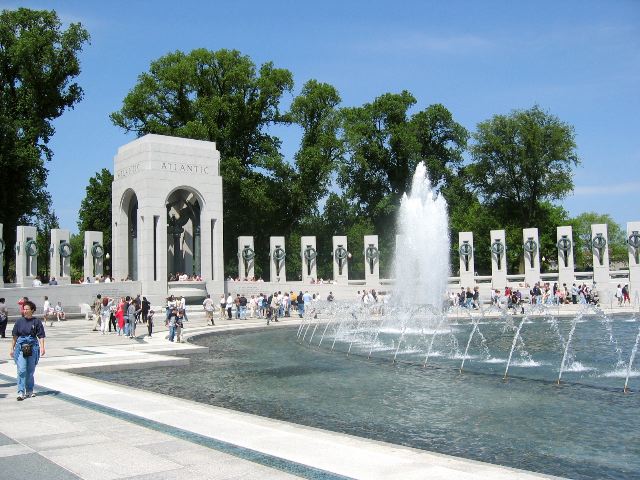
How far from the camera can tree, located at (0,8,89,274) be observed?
162ft

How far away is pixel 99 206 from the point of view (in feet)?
199

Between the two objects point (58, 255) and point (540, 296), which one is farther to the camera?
point (58, 255)

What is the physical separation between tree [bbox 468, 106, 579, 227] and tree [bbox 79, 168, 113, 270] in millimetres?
33749

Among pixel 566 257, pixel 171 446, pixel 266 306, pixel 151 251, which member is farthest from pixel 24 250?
pixel 171 446

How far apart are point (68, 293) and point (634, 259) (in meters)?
35.3

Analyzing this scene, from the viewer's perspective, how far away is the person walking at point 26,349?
1156 centimetres

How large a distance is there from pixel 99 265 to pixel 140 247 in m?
4.87

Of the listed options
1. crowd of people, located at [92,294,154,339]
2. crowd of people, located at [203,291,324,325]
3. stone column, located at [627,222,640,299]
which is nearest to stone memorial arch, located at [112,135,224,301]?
crowd of people, located at [203,291,324,325]

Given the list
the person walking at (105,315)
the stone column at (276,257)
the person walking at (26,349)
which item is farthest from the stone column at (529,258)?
the person walking at (26,349)

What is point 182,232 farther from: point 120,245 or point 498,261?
point 498,261

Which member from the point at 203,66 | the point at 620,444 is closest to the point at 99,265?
the point at 203,66

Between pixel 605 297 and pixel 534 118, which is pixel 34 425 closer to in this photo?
pixel 605 297

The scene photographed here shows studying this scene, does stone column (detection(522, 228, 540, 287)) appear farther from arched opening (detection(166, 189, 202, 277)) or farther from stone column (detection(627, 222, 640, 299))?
arched opening (detection(166, 189, 202, 277))

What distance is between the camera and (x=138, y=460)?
7.25 meters
